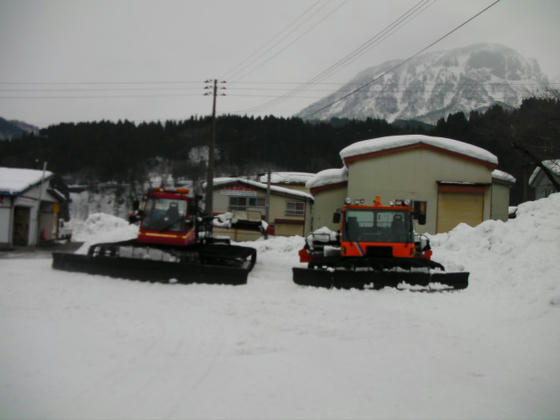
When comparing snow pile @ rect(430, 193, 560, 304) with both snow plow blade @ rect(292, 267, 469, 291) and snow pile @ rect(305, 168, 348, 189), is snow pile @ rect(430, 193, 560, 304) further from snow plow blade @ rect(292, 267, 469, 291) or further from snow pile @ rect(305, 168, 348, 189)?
snow pile @ rect(305, 168, 348, 189)

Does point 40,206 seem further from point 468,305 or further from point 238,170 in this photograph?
point 238,170

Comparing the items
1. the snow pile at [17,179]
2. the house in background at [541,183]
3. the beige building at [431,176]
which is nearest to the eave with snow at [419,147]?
the beige building at [431,176]

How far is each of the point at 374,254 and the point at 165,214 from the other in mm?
6132

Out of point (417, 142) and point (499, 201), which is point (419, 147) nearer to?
point (417, 142)

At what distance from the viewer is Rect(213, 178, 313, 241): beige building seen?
38094 mm

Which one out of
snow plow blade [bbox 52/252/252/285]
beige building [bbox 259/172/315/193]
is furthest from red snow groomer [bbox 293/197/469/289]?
beige building [bbox 259/172/315/193]

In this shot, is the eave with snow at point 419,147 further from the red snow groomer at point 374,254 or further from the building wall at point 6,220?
the building wall at point 6,220

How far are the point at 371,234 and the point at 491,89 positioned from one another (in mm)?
18263

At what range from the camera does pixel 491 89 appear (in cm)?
2431

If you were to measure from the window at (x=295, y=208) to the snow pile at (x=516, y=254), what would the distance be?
2416 cm

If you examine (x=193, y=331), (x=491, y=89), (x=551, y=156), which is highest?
(x=491, y=89)

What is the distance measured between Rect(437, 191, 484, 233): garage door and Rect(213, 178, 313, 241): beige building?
1719cm

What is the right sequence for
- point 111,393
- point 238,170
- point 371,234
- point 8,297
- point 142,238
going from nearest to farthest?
point 111,393 < point 8,297 < point 371,234 < point 142,238 < point 238,170

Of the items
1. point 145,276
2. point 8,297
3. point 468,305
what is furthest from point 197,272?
point 468,305
